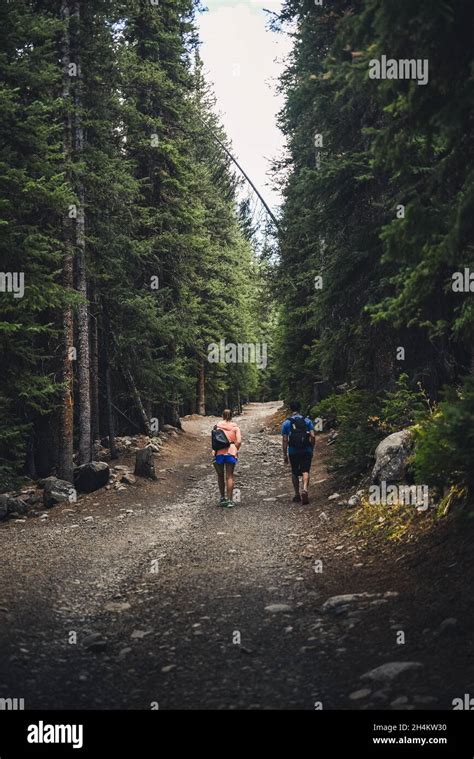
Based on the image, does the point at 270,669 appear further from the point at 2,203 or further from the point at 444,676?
the point at 2,203

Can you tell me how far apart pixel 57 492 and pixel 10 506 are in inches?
49.5

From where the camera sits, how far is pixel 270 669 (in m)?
5.11

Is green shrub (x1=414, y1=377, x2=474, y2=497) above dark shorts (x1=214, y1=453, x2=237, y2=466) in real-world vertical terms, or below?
above

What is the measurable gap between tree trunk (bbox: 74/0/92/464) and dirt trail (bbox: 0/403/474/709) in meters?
4.72

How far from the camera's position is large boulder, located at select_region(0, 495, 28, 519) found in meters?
12.5

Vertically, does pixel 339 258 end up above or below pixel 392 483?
above

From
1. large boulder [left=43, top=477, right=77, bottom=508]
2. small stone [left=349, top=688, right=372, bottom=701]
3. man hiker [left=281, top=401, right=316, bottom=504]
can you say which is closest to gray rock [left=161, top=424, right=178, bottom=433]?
large boulder [left=43, top=477, right=77, bottom=508]

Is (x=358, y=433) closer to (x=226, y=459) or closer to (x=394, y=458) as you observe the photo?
(x=394, y=458)

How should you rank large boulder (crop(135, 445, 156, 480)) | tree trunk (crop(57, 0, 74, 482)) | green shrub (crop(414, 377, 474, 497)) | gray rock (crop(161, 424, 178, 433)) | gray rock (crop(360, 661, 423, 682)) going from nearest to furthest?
gray rock (crop(360, 661, 423, 682)) < green shrub (crop(414, 377, 474, 497)) < tree trunk (crop(57, 0, 74, 482)) < large boulder (crop(135, 445, 156, 480)) < gray rock (crop(161, 424, 178, 433))

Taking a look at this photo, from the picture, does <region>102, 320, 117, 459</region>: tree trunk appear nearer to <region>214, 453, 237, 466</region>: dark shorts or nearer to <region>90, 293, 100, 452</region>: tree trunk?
<region>90, 293, 100, 452</region>: tree trunk

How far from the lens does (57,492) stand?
1382 cm

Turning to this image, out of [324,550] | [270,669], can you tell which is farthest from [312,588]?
[270,669]

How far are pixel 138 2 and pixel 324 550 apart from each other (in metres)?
18.9

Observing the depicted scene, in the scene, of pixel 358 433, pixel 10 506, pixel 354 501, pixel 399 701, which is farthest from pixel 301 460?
pixel 399 701
